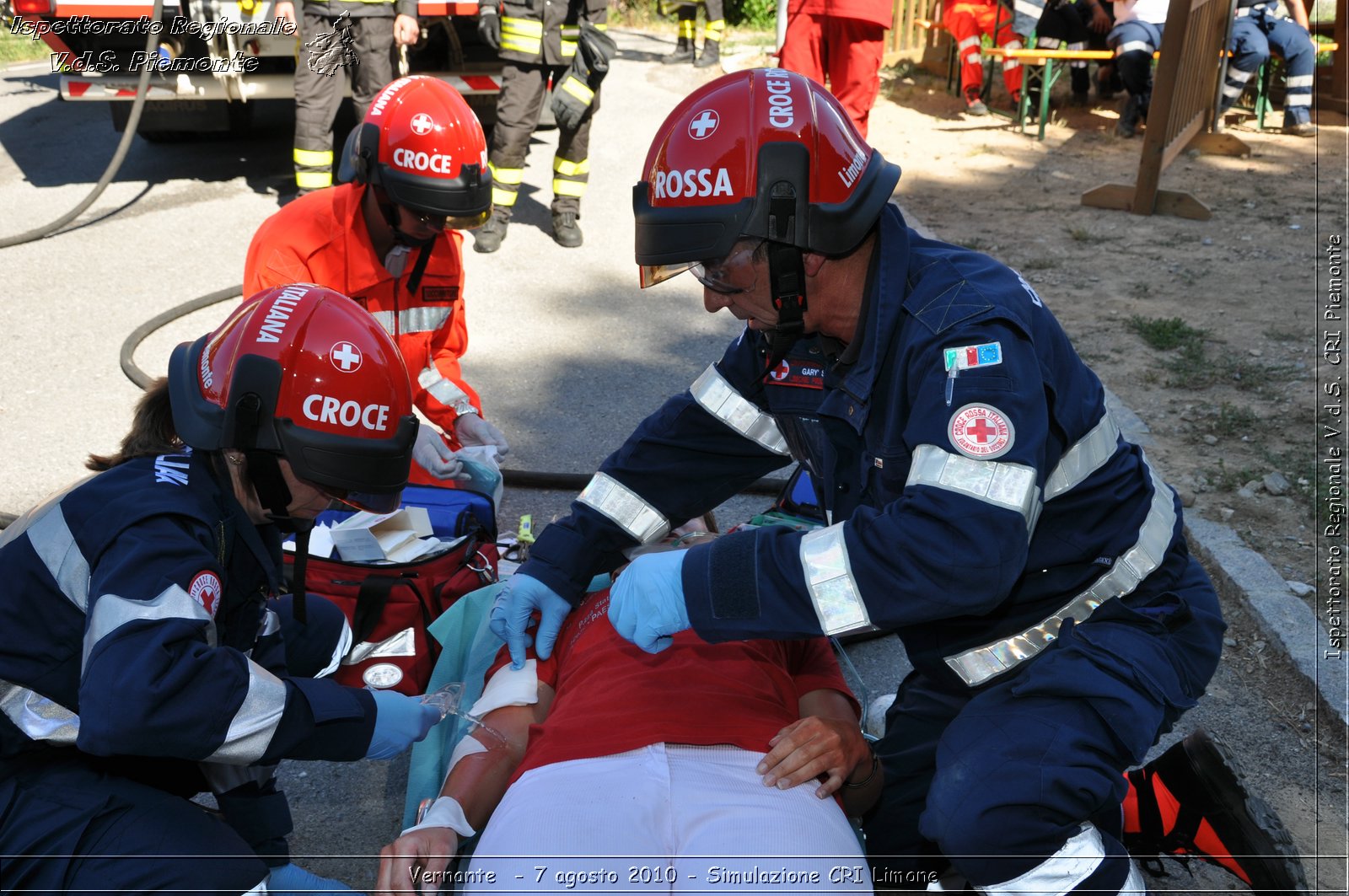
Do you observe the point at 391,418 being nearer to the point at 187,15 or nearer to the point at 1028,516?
the point at 1028,516

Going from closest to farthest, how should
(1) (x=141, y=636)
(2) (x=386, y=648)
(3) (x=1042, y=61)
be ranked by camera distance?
(1) (x=141, y=636) < (2) (x=386, y=648) < (3) (x=1042, y=61)

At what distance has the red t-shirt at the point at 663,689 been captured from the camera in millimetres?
2305

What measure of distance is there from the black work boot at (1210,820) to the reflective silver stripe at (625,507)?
1294 mm

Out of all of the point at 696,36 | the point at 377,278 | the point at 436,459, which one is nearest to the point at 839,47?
the point at 377,278

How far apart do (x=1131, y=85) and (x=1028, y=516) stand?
29.9ft

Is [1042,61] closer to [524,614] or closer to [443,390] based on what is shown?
[443,390]

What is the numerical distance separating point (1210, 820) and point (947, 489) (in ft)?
3.75

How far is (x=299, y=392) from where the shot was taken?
2082 millimetres

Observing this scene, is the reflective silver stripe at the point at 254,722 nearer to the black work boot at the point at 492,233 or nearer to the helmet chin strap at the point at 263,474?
the helmet chin strap at the point at 263,474

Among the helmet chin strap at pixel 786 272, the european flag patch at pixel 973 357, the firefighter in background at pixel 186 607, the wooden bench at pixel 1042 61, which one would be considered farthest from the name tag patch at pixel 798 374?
the wooden bench at pixel 1042 61

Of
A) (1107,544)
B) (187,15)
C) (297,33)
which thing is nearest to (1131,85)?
(297,33)

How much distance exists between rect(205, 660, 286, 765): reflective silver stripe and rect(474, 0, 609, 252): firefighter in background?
4.99m

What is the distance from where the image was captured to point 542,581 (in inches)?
110

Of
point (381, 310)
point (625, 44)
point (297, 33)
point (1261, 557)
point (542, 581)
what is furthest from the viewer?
point (625, 44)
